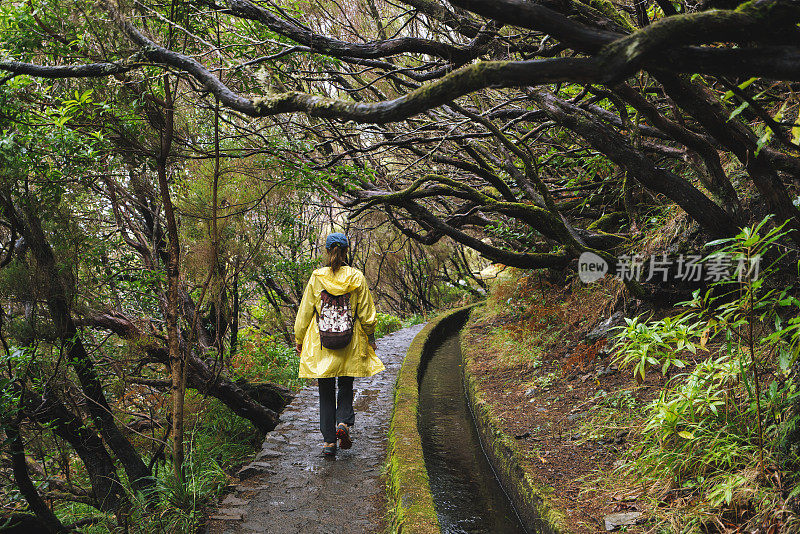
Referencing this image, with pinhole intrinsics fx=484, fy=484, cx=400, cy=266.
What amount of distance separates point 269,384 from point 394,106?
5.59 metres

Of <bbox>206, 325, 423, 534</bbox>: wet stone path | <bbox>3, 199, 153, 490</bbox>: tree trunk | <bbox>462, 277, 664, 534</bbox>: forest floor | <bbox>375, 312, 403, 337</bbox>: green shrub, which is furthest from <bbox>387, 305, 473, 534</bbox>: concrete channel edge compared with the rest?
<bbox>375, 312, 403, 337</bbox>: green shrub

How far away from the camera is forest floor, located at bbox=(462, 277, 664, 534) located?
3580 millimetres

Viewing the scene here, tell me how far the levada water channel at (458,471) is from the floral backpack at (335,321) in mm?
1718

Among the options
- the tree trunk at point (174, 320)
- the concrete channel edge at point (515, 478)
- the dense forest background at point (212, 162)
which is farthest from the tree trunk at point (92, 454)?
the concrete channel edge at point (515, 478)

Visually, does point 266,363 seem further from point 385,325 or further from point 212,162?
point 385,325

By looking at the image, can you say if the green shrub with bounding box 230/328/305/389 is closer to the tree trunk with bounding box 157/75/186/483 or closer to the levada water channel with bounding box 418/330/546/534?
the levada water channel with bounding box 418/330/546/534

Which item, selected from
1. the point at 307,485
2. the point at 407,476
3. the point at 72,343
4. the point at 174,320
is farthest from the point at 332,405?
the point at 72,343

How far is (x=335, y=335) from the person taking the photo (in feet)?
14.8

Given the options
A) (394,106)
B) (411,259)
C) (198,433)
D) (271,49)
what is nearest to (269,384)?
(198,433)

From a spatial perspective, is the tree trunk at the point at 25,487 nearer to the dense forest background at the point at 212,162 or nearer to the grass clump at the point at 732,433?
the dense forest background at the point at 212,162

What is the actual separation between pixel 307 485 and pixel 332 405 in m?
0.74

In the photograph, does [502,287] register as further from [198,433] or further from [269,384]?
[198,433]

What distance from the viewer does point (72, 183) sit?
4273 millimetres

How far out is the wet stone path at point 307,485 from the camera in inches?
140
